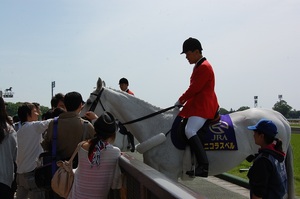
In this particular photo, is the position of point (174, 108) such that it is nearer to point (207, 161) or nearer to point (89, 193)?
point (207, 161)

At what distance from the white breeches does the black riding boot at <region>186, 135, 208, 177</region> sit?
0.07 metres

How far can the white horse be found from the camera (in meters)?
5.94

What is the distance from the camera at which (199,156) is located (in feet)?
19.1

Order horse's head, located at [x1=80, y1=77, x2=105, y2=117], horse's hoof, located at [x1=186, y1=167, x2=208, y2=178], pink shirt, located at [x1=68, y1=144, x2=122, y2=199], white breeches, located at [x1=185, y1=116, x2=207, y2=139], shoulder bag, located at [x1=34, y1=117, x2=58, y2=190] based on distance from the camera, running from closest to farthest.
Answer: pink shirt, located at [x1=68, y1=144, x2=122, y2=199], shoulder bag, located at [x1=34, y1=117, x2=58, y2=190], white breeches, located at [x1=185, y1=116, x2=207, y2=139], horse's hoof, located at [x1=186, y1=167, x2=208, y2=178], horse's head, located at [x1=80, y1=77, x2=105, y2=117]

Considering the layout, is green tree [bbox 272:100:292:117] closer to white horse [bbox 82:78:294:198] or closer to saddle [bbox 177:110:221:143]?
white horse [bbox 82:78:294:198]

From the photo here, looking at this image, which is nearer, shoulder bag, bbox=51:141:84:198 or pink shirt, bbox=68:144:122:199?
pink shirt, bbox=68:144:122:199

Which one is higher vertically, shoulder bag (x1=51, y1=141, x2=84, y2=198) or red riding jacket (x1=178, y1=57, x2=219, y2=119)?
red riding jacket (x1=178, y1=57, x2=219, y2=119)

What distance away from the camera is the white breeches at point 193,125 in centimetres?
579

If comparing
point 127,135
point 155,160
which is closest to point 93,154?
point 155,160

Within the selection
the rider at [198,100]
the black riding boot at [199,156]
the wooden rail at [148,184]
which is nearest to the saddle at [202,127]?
the rider at [198,100]

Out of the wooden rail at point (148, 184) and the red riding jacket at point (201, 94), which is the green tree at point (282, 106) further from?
the wooden rail at point (148, 184)

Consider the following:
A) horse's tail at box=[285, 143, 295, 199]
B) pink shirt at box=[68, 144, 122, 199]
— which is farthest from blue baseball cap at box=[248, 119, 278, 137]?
horse's tail at box=[285, 143, 295, 199]

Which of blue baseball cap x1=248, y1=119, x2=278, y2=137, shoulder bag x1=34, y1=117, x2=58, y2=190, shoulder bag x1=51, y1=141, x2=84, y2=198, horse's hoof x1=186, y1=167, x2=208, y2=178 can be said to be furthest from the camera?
horse's hoof x1=186, y1=167, x2=208, y2=178

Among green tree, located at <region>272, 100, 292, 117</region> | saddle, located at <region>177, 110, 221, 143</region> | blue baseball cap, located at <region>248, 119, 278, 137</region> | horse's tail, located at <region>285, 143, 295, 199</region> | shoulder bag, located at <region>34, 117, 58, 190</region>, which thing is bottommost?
green tree, located at <region>272, 100, 292, 117</region>
